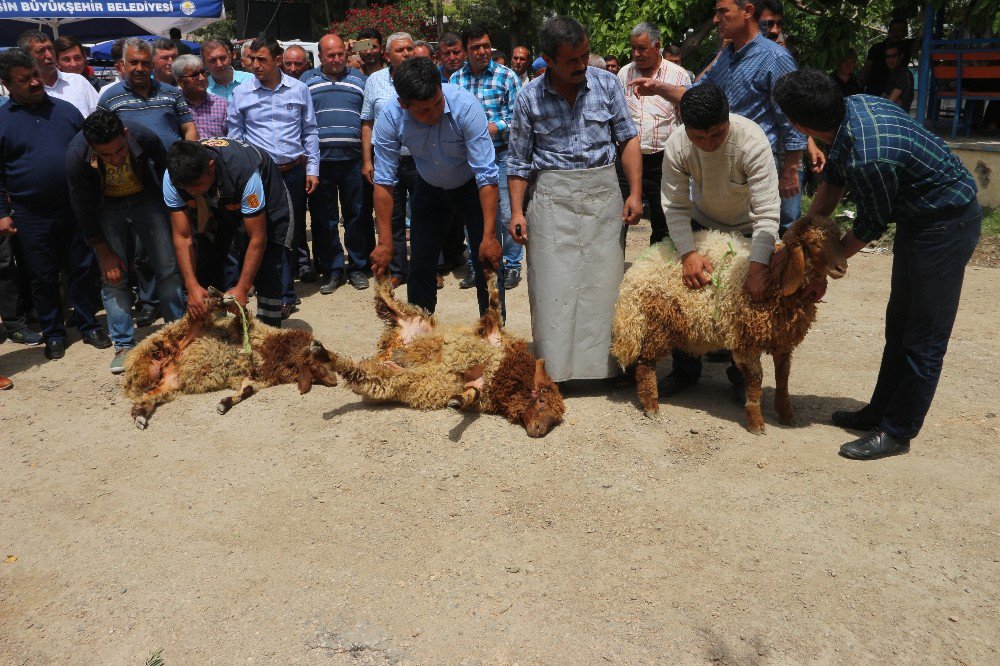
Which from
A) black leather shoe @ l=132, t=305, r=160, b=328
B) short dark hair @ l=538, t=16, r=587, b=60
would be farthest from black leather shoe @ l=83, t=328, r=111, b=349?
short dark hair @ l=538, t=16, r=587, b=60

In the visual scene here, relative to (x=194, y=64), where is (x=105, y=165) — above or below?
below

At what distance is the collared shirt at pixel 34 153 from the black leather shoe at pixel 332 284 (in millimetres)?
2629

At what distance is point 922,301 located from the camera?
13.6ft

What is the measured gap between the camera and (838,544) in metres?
3.70

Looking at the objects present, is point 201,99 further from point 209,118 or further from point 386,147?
point 386,147

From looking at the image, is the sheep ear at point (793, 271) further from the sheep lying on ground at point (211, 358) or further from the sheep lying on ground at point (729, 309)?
the sheep lying on ground at point (211, 358)

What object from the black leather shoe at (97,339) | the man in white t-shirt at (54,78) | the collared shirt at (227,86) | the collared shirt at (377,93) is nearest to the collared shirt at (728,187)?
the collared shirt at (377,93)

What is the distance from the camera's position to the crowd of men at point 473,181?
419 centimetres

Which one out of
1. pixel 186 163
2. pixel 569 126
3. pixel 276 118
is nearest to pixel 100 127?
pixel 186 163

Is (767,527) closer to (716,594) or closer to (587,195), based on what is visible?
(716,594)

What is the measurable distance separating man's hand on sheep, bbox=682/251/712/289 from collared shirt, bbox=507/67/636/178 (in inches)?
35.9

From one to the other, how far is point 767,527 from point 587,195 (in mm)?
2377

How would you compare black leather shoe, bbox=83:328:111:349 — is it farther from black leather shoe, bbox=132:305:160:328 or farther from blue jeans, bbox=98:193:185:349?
blue jeans, bbox=98:193:185:349

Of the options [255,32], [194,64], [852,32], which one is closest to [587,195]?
[194,64]
